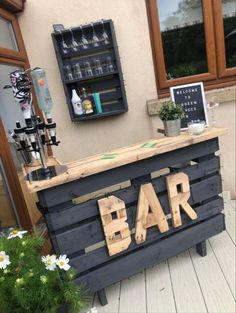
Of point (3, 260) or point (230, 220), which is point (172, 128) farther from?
point (3, 260)

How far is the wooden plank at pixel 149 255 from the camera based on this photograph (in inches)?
69.5

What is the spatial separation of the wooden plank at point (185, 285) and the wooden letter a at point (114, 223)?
46 centimetres

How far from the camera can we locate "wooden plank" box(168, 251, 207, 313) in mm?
1692

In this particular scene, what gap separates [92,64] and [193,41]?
3.22ft

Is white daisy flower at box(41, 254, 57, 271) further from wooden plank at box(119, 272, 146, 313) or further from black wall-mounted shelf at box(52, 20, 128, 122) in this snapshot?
black wall-mounted shelf at box(52, 20, 128, 122)

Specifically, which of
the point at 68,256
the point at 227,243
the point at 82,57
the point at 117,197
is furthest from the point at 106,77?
the point at 227,243

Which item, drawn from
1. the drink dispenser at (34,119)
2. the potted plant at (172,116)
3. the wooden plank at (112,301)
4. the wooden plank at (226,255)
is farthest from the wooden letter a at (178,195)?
the drink dispenser at (34,119)

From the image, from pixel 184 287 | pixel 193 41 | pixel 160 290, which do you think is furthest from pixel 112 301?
pixel 193 41

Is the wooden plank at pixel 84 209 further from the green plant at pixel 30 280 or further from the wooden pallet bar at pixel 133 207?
the green plant at pixel 30 280

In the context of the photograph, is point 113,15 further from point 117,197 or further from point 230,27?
point 117,197

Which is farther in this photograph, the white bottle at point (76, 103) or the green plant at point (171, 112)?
the white bottle at point (76, 103)

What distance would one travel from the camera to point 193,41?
103 inches

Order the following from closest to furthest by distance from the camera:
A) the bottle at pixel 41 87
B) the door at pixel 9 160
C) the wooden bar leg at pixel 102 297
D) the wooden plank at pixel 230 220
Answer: the bottle at pixel 41 87 → the wooden bar leg at pixel 102 297 → the door at pixel 9 160 → the wooden plank at pixel 230 220

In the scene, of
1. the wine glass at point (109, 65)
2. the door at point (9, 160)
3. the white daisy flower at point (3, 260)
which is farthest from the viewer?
the wine glass at point (109, 65)
